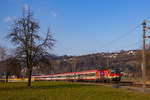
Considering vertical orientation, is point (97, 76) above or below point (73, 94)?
below

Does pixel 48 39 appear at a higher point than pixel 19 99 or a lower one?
higher

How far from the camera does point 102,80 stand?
6000 cm

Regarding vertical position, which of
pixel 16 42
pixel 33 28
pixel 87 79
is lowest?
pixel 87 79

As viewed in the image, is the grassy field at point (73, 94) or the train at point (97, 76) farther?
the train at point (97, 76)

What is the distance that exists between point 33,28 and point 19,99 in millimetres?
17798

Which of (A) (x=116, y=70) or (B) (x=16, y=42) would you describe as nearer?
(B) (x=16, y=42)

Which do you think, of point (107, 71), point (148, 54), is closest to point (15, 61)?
point (107, 71)

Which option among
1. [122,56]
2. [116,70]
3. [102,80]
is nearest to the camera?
[116,70]

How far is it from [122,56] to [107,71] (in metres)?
120

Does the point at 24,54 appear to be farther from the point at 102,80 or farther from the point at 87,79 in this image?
the point at 87,79

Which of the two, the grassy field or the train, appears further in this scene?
the train

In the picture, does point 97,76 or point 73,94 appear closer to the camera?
point 73,94

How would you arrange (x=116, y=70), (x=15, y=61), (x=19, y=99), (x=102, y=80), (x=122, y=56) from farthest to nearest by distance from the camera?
(x=122, y=56) < (x=102, y=80) < (x=116, y=70) < (x=15, y=61) < (x=19, y=99)

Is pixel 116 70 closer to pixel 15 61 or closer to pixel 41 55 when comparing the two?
pixel 41 55
